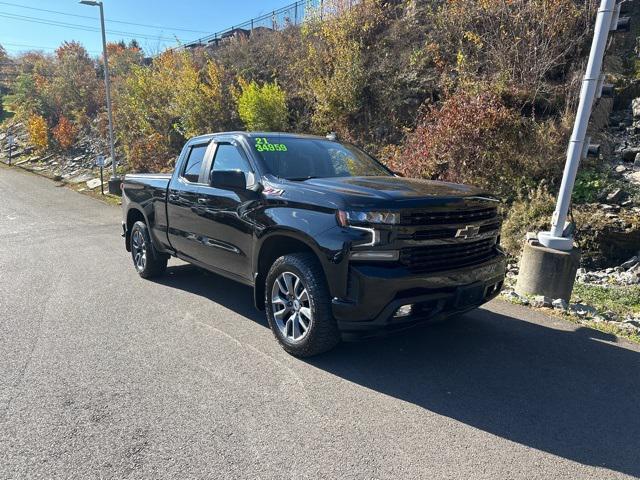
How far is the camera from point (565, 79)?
32.0 ft

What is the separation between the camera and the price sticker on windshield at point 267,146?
15.4ft

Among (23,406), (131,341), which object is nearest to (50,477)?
(23,406)

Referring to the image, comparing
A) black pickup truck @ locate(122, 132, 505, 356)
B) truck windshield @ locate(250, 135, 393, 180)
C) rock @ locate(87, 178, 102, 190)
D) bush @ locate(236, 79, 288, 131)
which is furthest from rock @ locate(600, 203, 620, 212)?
rock @ locate(87, 178, 102, 190)

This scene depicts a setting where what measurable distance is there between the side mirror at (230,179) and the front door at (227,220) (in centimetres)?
12

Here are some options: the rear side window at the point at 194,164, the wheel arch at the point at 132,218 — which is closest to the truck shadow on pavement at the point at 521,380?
the rear side window at the point at 194,164

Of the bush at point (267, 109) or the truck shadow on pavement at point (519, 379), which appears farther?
the bush at point (267, 109)

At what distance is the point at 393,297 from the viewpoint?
338 cm

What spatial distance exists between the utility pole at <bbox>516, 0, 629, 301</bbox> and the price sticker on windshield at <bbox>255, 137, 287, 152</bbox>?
3302 mm

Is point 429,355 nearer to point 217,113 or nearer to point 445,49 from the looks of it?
point 445,49

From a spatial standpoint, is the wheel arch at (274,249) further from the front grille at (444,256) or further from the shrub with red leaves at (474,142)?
the shrub with red leaves at (474,142)

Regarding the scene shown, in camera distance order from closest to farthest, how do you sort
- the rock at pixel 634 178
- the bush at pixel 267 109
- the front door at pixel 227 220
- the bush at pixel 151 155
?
the front door at pixel 227 220 < the rock at pixel 634 178 < the bush at pixel 267 109 < the bush at pixel 151 155

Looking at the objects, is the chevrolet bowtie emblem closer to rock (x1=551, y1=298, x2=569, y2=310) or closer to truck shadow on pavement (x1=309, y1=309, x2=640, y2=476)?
truck shadow on pavement (x1=309, y1=309, x2=640, y2=476)

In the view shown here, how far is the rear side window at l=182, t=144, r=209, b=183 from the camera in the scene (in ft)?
17.9

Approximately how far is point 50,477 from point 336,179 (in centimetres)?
306
